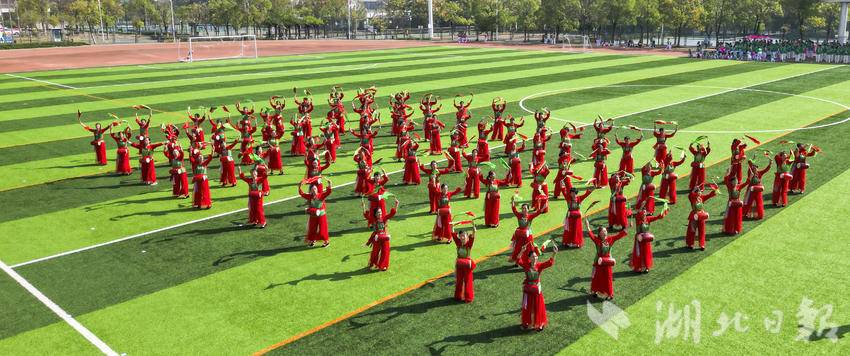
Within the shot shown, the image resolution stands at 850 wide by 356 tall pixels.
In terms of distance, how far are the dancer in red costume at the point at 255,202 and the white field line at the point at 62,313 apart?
5.44 metres

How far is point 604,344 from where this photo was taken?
11.7 m

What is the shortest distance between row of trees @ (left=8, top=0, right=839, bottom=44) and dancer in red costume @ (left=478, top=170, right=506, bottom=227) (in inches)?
2906

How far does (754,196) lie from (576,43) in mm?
83034

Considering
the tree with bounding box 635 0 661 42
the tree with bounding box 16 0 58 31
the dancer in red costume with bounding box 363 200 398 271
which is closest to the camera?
the dancer in red costume with bounding box 363 200 398 271

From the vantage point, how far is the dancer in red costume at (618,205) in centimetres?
1706

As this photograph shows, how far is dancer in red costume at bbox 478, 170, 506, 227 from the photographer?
57.4 feet

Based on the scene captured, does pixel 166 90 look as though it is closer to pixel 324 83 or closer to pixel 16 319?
pixel 324 83

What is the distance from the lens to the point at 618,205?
1736 centimetres

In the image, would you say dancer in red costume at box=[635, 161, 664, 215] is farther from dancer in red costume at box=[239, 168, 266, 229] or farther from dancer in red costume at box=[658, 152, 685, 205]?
dancer in red costume at box=[239, 168, 266, 229]

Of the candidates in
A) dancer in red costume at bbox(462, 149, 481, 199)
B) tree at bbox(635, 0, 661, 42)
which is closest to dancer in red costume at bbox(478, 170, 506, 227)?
dancer in red costume at bbox(462, 149, 481, 199)

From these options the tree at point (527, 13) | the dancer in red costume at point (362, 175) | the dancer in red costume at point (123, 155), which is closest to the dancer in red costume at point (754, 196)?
the dancer in red costume at point (362, 175)

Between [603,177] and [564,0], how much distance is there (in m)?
77.9

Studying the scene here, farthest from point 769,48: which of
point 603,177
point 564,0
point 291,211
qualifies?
point 291,211

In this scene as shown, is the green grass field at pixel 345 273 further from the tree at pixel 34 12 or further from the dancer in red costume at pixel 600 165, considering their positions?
the tree at pixel 34 12
